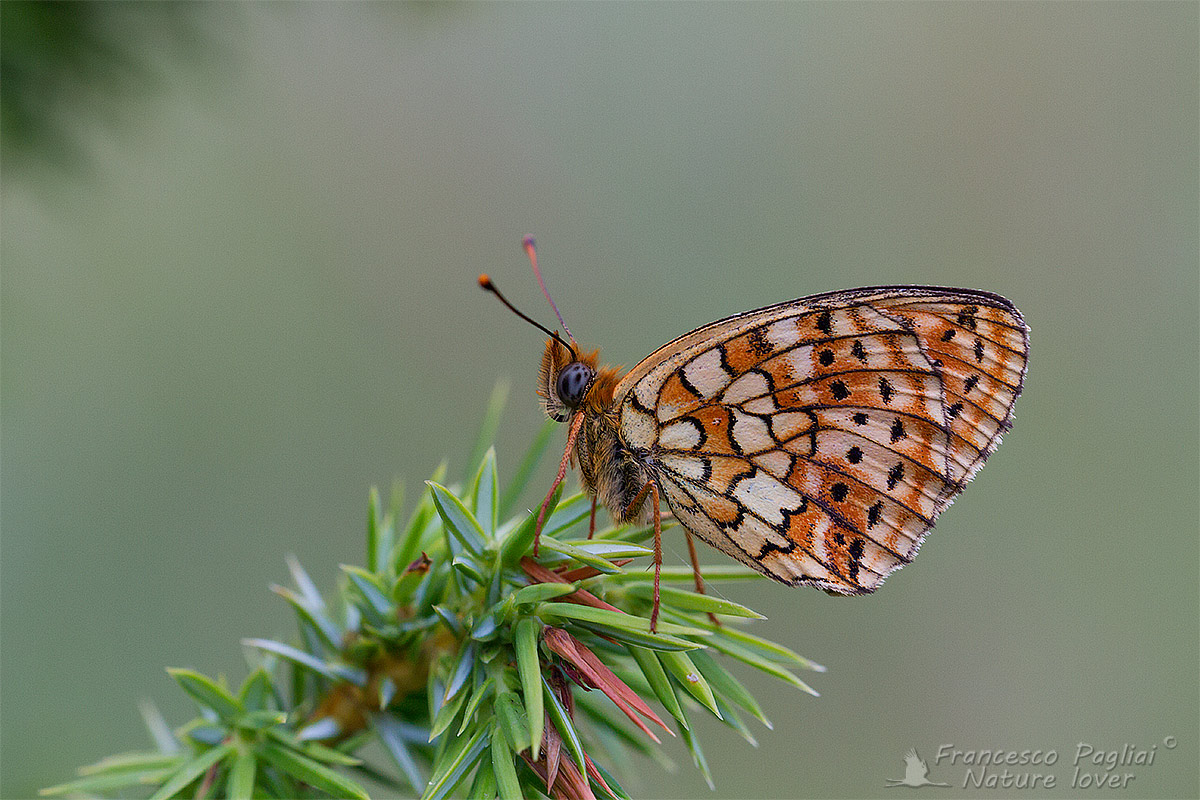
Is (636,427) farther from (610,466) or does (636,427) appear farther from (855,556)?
(855,556)

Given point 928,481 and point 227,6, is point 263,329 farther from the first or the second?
point 928,481

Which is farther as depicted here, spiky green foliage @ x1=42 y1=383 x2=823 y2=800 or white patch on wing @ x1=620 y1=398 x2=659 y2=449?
white patch on wing @ x1=620 y1=398 x2=659 y2=449

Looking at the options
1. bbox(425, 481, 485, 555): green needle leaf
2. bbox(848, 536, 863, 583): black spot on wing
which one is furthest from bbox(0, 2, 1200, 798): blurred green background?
bbox(425, 481, 485, 555): green needle leaf

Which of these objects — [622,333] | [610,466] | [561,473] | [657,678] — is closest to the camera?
[657,678]

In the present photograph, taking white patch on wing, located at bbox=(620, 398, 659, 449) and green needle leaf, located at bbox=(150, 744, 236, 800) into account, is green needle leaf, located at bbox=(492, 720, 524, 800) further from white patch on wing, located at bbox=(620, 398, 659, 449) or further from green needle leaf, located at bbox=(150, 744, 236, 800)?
white patch on wing, located at bbox=(620, 398, 659, 449)

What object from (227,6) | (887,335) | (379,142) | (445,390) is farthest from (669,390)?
(379,142)

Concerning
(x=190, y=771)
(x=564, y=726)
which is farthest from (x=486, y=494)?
(x=190, y=771)

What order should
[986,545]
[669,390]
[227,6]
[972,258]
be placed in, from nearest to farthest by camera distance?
[227,6] → [669,390] → [986,545] → [972,258]
